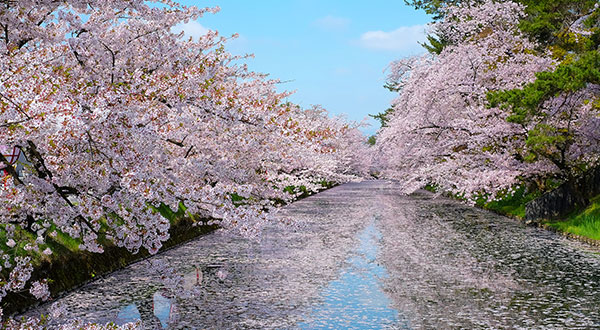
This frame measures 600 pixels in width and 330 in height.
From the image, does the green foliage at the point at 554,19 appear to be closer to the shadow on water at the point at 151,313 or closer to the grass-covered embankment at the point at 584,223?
the grass-covered embankment at the point at 584,223

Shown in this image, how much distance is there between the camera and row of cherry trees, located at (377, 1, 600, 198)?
21.1m

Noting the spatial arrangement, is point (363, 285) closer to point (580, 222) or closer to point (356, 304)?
point (356, 304)

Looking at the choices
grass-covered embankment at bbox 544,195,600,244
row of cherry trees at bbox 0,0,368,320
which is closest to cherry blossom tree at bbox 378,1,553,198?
grass-covered embankment at bbox 544,195,600,244

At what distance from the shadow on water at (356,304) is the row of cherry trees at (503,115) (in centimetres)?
881

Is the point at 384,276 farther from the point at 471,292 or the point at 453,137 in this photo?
the point at 453,137

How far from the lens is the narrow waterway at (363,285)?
8719 mm

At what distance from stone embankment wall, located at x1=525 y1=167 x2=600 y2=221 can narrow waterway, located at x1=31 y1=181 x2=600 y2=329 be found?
3.54 m

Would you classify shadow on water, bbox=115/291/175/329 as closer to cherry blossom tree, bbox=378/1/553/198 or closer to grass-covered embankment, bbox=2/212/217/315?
grass-covered embankment, bbox=2/212/217/315

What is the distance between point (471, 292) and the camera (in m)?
10.5

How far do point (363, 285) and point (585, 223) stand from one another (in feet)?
36.5

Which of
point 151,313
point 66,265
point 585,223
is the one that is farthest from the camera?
point 585,223

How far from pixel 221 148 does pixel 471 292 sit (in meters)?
8.14

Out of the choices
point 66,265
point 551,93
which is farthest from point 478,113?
point 66,265

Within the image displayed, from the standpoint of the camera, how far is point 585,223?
19.2 metres
